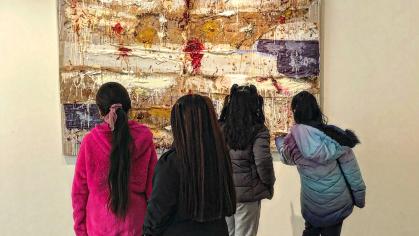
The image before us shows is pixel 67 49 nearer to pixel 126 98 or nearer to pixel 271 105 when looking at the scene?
pixel 126 98

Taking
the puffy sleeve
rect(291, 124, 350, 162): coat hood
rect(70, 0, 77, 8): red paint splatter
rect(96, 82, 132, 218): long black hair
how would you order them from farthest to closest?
1. rect(70, 0, 77, 8): red paint splatter
2. the puffy sleeve
3. rect(291, 124, 350, 162): coat hood
4. rect(96, 82, 132, 218): long black hair

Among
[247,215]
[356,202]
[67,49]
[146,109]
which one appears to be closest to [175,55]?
[146,109]

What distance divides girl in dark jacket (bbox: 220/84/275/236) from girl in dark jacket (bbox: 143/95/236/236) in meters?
0.86

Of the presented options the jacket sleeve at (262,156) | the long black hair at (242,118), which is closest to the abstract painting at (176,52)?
the long black hair at (242,118)

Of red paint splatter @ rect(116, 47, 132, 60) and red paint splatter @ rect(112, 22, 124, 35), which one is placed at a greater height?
red paint splatter @ rect(112, 22, 124, 35)

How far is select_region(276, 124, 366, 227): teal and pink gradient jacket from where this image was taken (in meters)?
2.20

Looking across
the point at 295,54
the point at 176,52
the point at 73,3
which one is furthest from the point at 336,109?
the point at 73,3

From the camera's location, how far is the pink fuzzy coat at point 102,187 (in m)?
1.88

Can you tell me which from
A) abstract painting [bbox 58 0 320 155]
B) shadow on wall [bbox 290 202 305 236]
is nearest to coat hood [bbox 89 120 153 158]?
abstract painting [bbox 58 0 320 155]

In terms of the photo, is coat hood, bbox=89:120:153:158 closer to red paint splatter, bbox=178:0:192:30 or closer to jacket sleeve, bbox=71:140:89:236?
jacket sleeve, bbox=71:140:89:236

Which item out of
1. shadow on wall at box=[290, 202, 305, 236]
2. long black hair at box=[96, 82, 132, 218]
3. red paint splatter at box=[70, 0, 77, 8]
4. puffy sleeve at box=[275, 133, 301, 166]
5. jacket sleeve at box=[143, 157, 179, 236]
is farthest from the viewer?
shadow on wall at box=[290, 202, 305, 236]

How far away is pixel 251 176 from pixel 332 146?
1.66 ft

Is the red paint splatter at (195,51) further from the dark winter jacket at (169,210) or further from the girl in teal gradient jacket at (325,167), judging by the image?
the dark winter jacket at (169,210)

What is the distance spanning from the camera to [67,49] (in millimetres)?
2910
